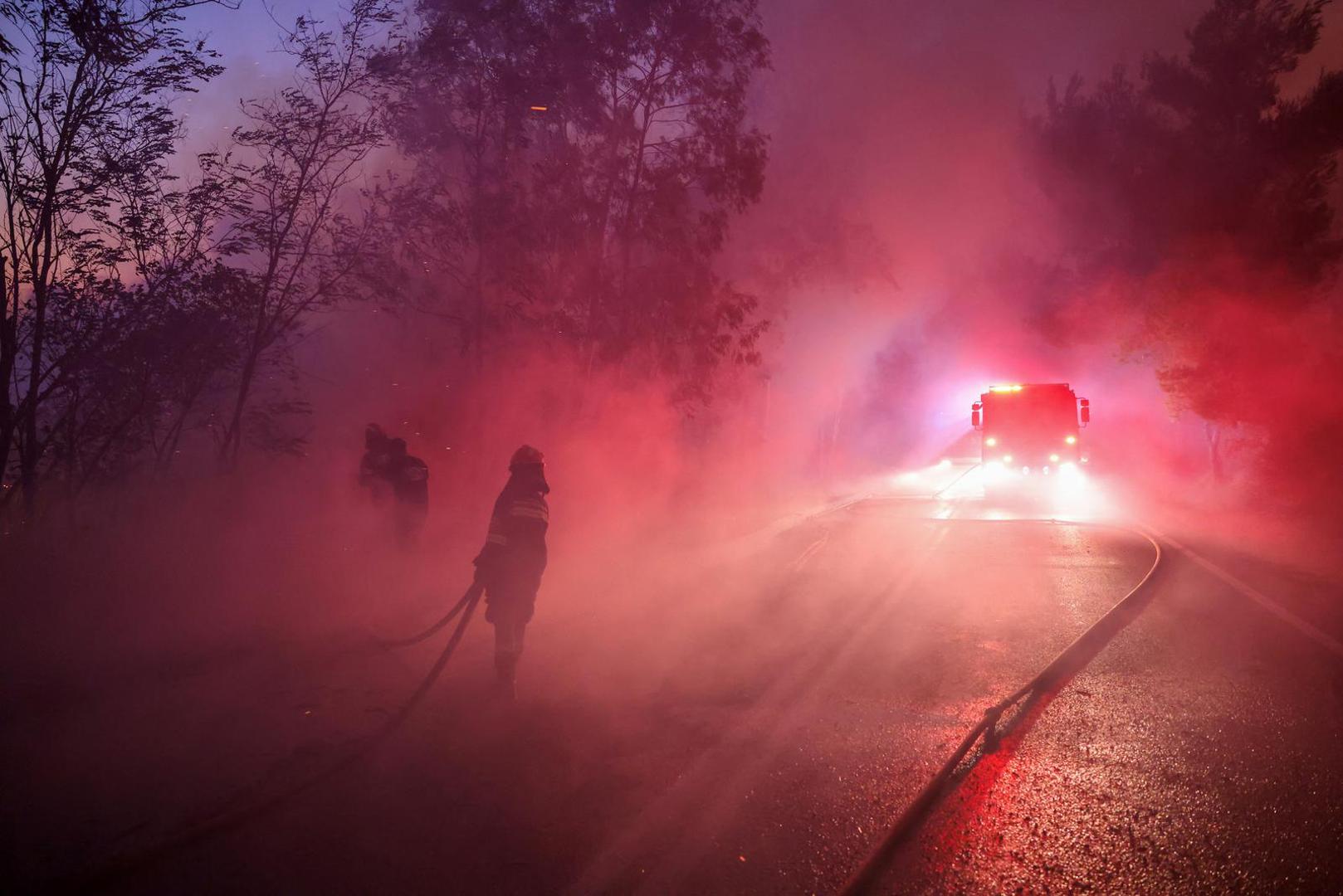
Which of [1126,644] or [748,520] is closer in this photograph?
[1126,644]

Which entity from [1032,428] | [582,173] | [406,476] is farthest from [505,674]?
[1032,428]

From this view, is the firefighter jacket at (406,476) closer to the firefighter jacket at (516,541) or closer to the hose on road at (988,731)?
the firefighter jacket at (516,541)

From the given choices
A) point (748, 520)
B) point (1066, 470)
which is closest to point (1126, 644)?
point (748, 520)

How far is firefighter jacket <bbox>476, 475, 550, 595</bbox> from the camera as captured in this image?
19.9ft

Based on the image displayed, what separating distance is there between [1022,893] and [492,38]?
1545 cm

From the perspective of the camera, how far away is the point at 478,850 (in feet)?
11.7

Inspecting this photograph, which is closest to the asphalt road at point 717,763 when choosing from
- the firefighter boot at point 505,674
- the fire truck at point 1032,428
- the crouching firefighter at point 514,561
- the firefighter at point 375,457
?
the firefighter boot at point 505,674

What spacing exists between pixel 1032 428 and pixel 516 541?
22.7 metres

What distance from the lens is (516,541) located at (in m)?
6.13

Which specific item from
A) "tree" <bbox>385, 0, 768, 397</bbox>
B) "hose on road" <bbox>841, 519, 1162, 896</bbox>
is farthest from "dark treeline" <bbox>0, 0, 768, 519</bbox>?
"hose on road" <bbox>841, 519, 1162, 896</bbox>

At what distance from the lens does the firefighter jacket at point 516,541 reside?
6.05 m

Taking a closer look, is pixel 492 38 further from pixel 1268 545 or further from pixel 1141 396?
pixel 1141 396

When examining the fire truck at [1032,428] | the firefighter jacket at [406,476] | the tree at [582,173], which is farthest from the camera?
the fire truck at [1032,428]

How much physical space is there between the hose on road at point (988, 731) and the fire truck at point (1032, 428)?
16766 millimetres
